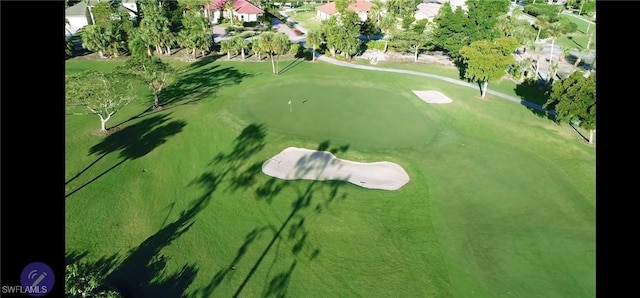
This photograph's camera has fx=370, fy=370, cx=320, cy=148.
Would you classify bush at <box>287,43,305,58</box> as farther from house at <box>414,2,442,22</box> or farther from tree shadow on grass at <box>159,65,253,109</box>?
house at <box>414,2,442,22</box>

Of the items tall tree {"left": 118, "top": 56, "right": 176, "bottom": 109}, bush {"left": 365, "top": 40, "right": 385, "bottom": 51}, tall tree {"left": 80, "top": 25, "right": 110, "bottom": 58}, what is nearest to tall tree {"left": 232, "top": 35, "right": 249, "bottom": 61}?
→ tall tree {"left": 118, "top": 56, "right": 176, "bottom": 109}


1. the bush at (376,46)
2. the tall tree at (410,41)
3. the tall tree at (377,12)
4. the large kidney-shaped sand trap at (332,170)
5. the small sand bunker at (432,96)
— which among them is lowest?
the large kidney-shaped sand trap at (332,170)

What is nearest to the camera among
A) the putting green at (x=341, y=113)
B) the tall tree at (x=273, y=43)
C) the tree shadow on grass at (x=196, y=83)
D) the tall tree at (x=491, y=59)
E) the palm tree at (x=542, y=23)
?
the putting green at (x=341, y=113)

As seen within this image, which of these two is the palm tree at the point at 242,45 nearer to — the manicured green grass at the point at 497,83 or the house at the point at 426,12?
the manicured green grass at the point at 497,83

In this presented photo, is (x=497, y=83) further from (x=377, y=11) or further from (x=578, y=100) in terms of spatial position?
(x=377, y=11)

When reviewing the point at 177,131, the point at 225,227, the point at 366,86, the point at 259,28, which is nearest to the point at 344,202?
the point at 225,227

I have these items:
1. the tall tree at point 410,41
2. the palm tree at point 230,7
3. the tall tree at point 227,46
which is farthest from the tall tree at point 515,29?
the palm tree at point 230,7

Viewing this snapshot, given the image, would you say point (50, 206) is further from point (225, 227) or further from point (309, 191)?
point (309, 191)
